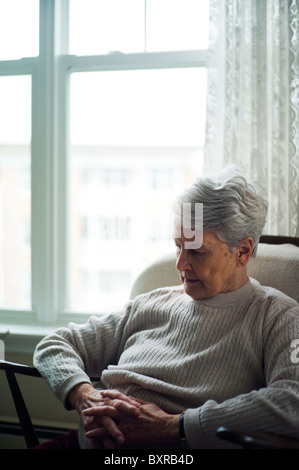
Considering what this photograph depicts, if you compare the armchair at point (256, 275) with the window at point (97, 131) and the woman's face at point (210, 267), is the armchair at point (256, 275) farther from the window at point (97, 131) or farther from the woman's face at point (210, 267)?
the window at point (97, 131)

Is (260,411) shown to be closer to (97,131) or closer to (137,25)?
(97,131)

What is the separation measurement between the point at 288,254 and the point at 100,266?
1.26 m

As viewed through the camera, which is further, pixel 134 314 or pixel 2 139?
pixel 2 139

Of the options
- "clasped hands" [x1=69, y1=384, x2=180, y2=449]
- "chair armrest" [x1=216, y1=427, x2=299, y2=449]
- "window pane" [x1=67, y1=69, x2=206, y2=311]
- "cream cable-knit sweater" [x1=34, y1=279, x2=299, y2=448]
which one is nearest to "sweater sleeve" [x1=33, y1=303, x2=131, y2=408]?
"cream cable-knit sweater" [x1=34, y1=279, x2=299, y2=448]

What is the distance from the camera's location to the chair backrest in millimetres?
1492

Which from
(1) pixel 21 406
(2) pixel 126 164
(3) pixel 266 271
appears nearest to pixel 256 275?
(3) pixel 266 271

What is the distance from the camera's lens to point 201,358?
4.26 feet

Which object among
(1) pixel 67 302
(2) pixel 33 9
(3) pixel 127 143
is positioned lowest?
(1) pixel 67 302

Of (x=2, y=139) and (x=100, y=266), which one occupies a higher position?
(x=2, y=139)

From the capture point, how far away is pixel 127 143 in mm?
2369

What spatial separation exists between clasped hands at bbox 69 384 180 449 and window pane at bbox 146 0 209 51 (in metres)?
1.61
